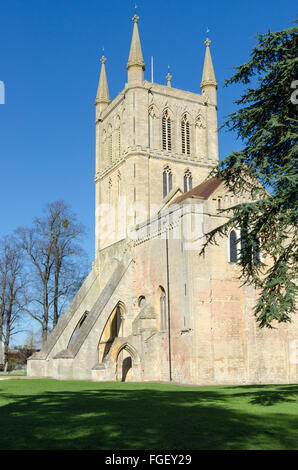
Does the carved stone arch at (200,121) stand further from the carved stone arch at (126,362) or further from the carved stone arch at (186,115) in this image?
the carved stone arch at (126,362)

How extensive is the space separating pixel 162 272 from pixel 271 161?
16634 millimetres

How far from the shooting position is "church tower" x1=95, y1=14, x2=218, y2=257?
37.2 metres

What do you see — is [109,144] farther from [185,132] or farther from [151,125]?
[185,132]

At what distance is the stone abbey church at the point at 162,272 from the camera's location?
87.9ft

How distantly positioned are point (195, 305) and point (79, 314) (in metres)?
12.2

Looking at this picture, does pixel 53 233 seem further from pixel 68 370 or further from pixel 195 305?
pixel 195 305

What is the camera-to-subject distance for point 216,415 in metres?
10.5

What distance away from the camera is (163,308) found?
98.1 feet

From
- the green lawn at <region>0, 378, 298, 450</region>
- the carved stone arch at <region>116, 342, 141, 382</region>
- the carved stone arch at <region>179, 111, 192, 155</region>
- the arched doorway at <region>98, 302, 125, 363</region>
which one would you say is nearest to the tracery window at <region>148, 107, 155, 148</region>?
the carved stone arch at <region>179, 111, 192, 155</region>

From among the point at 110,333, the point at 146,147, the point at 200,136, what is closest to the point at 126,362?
the point at 110,333

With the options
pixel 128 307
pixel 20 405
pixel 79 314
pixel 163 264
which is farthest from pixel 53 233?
pixel 20 405

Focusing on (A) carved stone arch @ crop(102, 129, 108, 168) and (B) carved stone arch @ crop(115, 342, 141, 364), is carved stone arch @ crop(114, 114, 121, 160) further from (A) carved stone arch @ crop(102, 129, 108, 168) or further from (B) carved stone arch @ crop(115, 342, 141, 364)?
(B) carved stone arch @ crop(115, 342, 141, 364)

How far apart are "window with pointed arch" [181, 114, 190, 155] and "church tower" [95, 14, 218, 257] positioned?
8 cm

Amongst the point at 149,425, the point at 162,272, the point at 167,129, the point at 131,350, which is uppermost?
the point at 167,129
